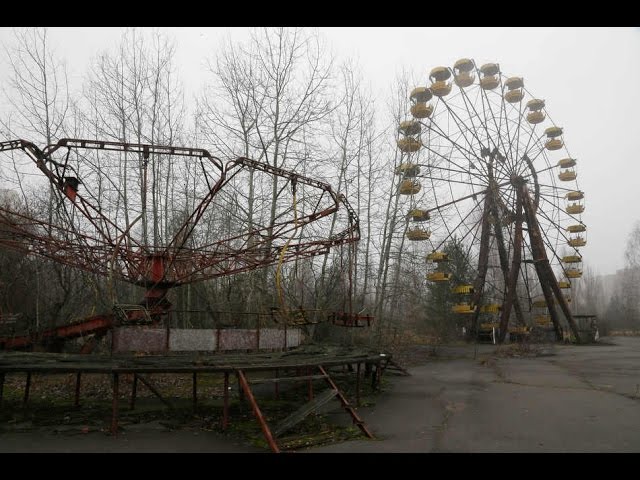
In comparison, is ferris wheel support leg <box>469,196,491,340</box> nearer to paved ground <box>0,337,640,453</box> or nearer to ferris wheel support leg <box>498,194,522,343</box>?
ferris wheel support leg <box>498,194,522,343</box>

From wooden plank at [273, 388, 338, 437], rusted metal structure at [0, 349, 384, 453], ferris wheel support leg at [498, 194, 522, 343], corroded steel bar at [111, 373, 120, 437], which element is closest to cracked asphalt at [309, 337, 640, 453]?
wooden plank at [273, 388, 338, 437]

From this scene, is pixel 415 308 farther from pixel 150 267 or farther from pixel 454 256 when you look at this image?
pixel 150 267

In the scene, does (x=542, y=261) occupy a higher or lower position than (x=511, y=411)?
higher

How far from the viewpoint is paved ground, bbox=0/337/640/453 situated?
758 cm

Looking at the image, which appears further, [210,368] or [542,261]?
[542,261]

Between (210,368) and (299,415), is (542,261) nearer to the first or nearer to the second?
(299,415)

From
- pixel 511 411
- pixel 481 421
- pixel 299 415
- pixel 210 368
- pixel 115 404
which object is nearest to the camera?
pixel 299 415

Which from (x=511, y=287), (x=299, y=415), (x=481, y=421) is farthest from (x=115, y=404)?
(x=511, y=287)

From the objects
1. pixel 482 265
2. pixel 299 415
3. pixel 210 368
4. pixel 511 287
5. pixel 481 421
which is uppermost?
pixel 482 265

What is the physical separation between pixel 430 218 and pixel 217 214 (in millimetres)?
11648

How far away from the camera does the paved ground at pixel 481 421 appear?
299 inches

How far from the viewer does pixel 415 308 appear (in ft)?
133

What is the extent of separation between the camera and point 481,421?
9.29 meters

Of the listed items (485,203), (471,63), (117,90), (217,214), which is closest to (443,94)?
(471,63)
